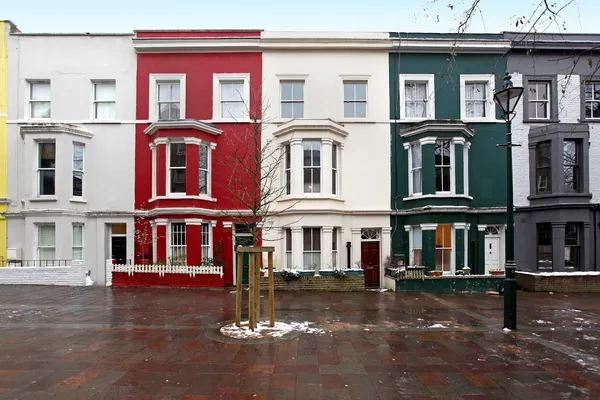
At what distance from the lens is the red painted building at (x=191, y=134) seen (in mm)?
16516

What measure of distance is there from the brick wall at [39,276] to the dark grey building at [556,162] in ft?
65.7

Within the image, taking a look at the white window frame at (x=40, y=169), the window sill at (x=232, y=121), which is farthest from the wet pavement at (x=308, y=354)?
the window sill at (x=232, y=121)

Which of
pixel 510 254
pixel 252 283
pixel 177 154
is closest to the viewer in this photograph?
pixel 252 283

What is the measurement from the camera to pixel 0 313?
1032 cm

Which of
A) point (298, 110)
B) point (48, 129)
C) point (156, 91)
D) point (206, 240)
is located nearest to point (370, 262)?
point (206, 240)

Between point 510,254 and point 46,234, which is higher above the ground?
point 46,234

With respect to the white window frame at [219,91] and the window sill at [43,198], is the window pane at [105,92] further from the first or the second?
the window sill at [43,198]

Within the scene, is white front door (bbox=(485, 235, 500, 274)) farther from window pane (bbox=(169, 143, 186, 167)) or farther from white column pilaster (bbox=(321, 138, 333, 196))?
window pane (bbox=(169, 143, 186, 167))

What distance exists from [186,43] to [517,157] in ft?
54.6

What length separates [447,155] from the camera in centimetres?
1689

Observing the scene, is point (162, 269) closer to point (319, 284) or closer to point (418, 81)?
point (319, 284)

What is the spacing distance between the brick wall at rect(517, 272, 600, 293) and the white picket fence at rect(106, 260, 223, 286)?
13.3m

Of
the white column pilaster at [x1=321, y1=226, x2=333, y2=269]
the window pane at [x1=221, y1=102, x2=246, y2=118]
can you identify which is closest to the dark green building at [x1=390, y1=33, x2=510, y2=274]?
the white column pilaster at [x1=321, y1=226, x2=333, y2=269]

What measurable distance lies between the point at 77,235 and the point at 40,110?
6.33 metres
